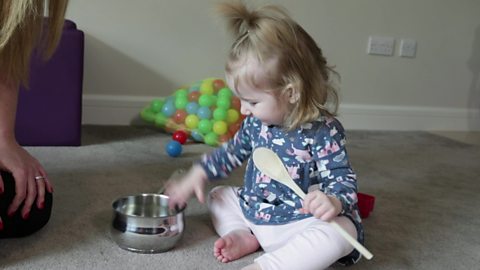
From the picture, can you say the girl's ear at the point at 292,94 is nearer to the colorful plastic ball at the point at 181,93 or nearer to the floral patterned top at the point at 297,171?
the floral patterned top at the point at 297,171

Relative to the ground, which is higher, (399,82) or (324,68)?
(324,68)

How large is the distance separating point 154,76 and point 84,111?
0.30 m

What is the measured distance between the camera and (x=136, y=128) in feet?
6.72

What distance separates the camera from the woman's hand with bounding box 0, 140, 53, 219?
3.08ft

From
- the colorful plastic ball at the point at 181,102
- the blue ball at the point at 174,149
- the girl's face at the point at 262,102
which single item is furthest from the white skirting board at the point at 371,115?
the girl's face at the point at 262,102

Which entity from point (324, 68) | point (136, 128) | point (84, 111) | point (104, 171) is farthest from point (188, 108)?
point (324, 68)

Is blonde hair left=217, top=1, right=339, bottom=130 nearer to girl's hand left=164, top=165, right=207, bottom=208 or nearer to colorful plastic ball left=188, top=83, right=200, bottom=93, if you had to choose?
girl's hand left=164, top=165, right=207, bottom=208

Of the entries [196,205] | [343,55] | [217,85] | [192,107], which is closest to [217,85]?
[217,85]

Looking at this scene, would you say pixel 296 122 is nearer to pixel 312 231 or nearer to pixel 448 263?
pixel 312 231

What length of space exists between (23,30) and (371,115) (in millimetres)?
1795

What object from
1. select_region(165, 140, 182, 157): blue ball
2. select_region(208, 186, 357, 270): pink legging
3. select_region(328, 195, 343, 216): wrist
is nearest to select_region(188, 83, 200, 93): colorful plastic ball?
select_region(165, 140, 182, 157): blue ball

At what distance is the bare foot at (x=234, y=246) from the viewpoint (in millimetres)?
949

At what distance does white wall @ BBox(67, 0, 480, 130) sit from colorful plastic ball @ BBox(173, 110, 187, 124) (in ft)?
0.81

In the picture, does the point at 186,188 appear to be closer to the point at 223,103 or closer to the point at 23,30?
the point at 23,30
